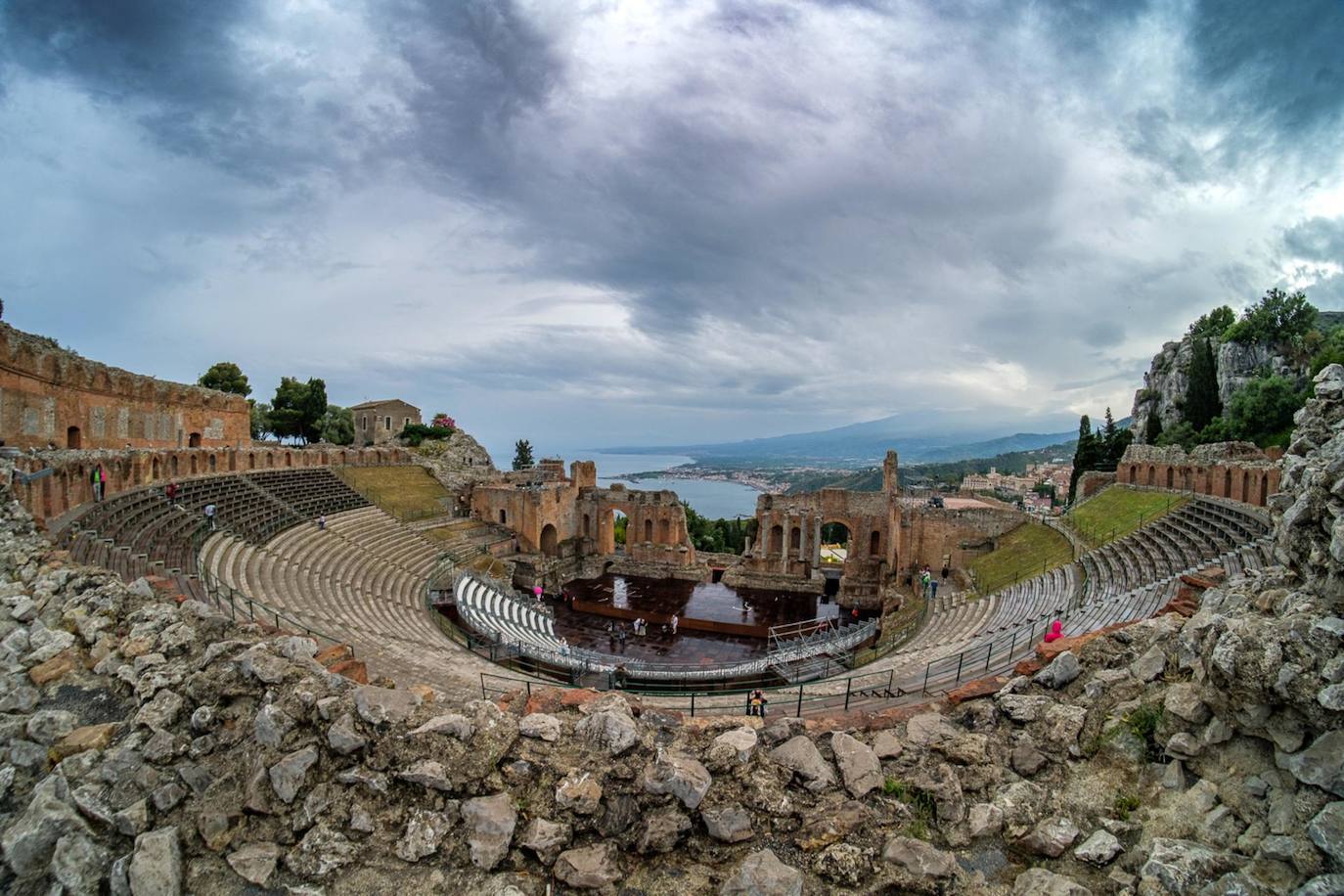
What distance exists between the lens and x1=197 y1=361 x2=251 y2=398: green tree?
54906mm

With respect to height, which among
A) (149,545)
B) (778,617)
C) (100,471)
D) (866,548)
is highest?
(100,471)

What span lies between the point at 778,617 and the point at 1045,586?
11.1 metres

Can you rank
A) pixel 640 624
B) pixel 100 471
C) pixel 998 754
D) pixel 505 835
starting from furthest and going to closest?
1. pixel 640 624
2. pixel 100 471
3. pixel 998 754
4. pixel 505 835

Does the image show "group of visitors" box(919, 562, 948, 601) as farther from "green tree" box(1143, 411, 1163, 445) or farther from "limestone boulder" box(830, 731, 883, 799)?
"green tree" box(1143, 411, 1163, 445)

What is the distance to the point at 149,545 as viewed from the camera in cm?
1584

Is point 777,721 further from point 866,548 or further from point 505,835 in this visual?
point 866,548

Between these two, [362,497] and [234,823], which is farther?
[362,497]

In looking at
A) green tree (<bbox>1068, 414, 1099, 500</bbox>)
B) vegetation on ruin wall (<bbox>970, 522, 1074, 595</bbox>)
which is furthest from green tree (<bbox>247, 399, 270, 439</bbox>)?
green tree (<bbox>1068, 414, 1099, 500</bbox>)

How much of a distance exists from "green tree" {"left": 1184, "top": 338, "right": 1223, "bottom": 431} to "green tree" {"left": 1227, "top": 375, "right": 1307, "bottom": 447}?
8.85m

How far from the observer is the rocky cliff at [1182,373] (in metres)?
48.7

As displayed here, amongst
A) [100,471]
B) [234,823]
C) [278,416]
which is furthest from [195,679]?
[278,416]

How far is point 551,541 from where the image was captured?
3878 cm

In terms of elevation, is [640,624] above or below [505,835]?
below

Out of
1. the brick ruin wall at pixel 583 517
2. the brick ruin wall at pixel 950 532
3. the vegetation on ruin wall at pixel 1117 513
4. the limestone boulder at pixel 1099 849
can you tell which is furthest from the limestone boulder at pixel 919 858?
the brick ruin wall at pixel 583 517
